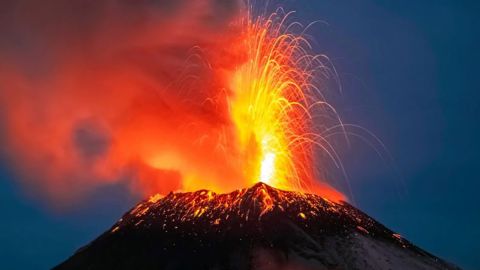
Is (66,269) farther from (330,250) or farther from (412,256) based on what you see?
(412,256)

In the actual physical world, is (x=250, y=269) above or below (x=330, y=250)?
below

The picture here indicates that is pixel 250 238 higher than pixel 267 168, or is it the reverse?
pixel 267 168

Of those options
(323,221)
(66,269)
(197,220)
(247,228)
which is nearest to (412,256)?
(323,221)

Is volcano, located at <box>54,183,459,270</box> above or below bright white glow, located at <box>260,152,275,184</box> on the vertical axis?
below

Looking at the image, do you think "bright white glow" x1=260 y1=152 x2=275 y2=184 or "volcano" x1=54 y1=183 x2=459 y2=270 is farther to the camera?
"bright white glow" x1=260 y1=152 x2=275 y2=184

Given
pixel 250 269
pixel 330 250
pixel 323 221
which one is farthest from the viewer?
pixel 323 221

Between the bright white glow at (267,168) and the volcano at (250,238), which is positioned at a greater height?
the bright white glow at (267,168)

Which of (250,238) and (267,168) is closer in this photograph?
(250,238)

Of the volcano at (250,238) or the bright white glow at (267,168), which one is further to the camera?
the bright white glow at (267,168)
